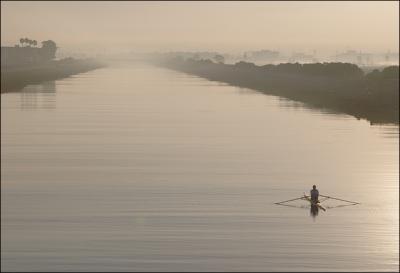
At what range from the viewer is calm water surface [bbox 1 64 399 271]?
22734 mm

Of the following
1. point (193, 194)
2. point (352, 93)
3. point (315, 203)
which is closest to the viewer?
point (315, 203)

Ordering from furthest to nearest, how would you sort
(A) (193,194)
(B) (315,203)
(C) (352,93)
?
(C) (352,93)
(A) (193,194)
(B) (315,203)

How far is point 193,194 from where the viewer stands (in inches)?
1268

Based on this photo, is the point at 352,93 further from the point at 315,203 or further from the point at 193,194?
the point at 315,203

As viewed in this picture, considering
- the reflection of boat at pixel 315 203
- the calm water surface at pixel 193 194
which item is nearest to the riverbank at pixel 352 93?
the calm water surface at pixel 193 194


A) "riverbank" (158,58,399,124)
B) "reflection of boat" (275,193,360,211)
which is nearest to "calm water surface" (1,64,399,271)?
"reflection of boat" (275,193,360,211)

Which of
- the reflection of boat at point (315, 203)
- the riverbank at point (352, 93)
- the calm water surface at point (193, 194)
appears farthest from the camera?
the riverbank at point (352, 93)

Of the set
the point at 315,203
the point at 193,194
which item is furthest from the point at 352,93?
the point at 315,203

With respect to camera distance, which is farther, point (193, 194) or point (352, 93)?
point (352, 93)

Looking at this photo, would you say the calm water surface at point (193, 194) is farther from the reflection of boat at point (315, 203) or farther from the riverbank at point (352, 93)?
the riverbank at point (352, 93)

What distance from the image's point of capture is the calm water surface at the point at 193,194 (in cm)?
2273

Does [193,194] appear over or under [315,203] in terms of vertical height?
under

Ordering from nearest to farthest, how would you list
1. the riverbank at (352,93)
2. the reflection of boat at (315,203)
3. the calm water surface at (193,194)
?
the calm water surface at (193,194), the reflection of boat at (315,203), the riverbank at (352,93)

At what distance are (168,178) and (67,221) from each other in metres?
9.96
